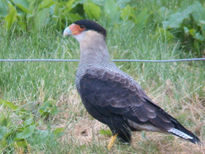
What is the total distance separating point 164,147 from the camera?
14.2 ft

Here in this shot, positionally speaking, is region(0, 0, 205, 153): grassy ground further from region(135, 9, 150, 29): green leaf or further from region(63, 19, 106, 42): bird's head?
region(63, 19, 106, 42): bird's head

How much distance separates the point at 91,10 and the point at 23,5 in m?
0.88

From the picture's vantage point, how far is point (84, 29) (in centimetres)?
465

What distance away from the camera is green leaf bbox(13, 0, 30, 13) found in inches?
242

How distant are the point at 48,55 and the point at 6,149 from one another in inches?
77.1

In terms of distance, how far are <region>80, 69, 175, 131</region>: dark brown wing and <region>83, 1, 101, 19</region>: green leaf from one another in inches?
82.7

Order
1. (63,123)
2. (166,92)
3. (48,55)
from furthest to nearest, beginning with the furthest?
1. (48,55)
2. (166,92)
3. (63,123)

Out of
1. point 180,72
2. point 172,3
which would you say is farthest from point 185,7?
point 180,72

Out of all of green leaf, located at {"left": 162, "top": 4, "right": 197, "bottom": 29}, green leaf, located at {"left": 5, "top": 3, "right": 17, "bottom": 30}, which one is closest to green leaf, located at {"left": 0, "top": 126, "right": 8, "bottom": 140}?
green leaf, located at {"left": 5, "top": 3, "right": 17, "bottom": 30}

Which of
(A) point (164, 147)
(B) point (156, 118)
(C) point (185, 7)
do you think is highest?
(C) point (185, 7)

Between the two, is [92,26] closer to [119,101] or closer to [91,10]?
[119,101]

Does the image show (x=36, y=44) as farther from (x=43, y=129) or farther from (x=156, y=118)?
(x=156, y=118)

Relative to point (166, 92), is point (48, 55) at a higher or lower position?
higher

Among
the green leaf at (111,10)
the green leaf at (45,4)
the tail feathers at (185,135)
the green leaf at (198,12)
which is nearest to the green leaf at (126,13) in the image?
the green leaf at (111,10)
